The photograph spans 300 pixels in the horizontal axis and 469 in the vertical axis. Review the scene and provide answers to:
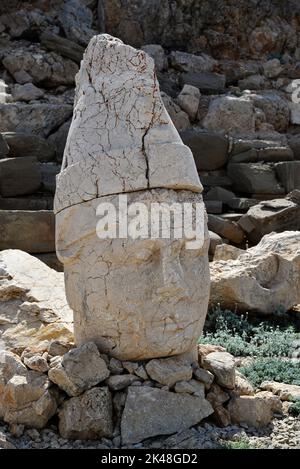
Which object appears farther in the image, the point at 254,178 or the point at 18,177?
the point at 254,178

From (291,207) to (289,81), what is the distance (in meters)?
11.0

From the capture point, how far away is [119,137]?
13.2 feet

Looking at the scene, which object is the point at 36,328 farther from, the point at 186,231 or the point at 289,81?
the point at 289,81

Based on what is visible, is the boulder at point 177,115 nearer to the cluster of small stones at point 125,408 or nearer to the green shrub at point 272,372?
the green shrub at point 272,372

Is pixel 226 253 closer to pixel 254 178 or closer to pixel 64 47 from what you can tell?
pixel 254 178

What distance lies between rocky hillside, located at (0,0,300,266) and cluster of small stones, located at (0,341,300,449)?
4301mm

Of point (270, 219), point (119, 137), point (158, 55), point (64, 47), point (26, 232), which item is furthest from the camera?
point (158, 55)

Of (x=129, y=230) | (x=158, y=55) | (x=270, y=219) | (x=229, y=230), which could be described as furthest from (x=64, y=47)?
(x=129, y=230)

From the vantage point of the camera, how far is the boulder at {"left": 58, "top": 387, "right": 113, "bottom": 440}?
Result: 3.67 m

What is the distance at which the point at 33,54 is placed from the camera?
17812mm

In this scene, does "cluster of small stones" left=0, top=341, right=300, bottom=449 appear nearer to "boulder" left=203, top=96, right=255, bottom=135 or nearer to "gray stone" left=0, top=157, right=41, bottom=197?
"gray stone" left=0, top=157, right=41, bottom=197

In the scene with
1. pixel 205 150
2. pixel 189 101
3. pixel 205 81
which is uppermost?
pixel 205 81

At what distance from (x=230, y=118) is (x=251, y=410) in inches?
566

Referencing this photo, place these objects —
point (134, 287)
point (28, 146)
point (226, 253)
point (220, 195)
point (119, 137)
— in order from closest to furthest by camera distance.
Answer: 1. point (134, 287)
2. point (119, 137)
3. point (226, 253)
4. point (220, 195)
5. point (28, 146)
